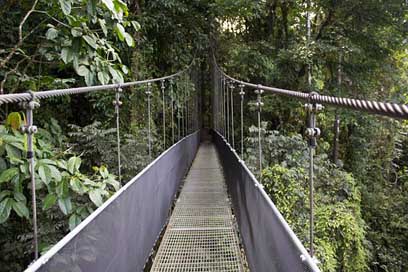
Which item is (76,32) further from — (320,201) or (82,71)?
(320,201)

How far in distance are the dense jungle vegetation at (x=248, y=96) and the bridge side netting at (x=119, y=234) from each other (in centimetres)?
14

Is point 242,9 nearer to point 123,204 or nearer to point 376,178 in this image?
point 376,178

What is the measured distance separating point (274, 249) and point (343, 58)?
5.73 m

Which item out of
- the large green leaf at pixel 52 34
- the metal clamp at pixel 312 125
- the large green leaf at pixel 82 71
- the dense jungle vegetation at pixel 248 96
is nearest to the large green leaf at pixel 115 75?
the dense jungle vegetation at pixel 248 96

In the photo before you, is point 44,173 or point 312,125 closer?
point 312,125

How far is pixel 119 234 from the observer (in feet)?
4.42

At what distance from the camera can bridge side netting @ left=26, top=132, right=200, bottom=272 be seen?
2.86 feet

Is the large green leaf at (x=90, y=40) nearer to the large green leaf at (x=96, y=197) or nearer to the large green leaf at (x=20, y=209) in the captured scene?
the large green leaf at (x=96, y=197)

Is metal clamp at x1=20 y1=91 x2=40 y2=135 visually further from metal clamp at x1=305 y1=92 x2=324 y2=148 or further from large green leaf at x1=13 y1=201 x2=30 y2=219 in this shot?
metal clamp at x1=305 y1=92 x2=324 y2=148

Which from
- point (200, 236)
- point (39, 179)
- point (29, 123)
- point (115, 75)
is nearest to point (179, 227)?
point (200, 236)

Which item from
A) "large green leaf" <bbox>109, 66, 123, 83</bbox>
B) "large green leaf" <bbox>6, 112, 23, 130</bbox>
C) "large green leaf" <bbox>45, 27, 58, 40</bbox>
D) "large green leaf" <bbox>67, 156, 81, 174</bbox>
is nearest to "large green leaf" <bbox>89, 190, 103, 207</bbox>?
"large green leaf" <bbox>67, 156, 81, 174</bbox>

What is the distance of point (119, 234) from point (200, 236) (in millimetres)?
1447

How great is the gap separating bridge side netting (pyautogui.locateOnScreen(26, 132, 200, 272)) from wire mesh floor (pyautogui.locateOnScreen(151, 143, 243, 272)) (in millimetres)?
229

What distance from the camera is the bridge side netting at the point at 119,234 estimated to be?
87 centimetres
